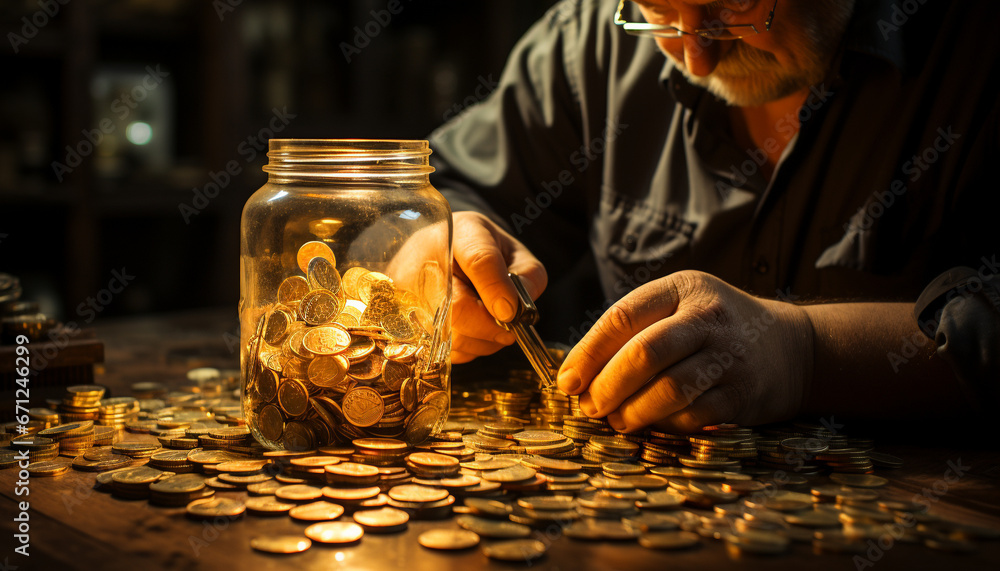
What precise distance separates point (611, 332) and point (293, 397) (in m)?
0.41

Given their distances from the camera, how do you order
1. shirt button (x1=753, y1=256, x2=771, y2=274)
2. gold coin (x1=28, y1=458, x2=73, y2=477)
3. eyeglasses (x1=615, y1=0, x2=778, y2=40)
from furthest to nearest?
1. shirt button (x1=753, y1=256, x2=771, y2=274)
2. eyeglasses (x1=615, y1=0, x2=778, y2=40)
3. gold coin (x1=28, y1=458, x2=73, y2=477)

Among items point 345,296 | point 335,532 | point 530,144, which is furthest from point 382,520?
point 530,144

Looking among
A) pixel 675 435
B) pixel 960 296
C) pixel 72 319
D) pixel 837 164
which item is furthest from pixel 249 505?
pixel 72 319

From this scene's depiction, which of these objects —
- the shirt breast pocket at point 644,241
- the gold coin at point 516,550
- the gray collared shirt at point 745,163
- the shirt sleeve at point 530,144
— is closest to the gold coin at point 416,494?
the gold coin at point 516,550

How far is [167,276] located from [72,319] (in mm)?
530

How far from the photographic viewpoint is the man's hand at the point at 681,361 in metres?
1.02

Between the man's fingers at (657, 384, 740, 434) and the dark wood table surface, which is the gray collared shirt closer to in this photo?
the man's fingers at (657, 384, 740, 434)

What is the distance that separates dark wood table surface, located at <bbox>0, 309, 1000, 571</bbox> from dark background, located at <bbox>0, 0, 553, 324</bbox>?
222cm

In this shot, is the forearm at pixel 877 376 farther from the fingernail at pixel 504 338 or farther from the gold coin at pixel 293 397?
the gold coin at pixel 293 397

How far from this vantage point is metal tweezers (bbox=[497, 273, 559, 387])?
1.20m

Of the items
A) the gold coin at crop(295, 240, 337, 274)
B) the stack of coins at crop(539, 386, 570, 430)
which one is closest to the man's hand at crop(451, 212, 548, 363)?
the stack of coins at crop(539, 386, 570, 430)

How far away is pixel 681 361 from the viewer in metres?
1.04

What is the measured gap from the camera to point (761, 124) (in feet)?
5.56

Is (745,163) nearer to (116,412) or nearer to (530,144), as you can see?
(530,144)
